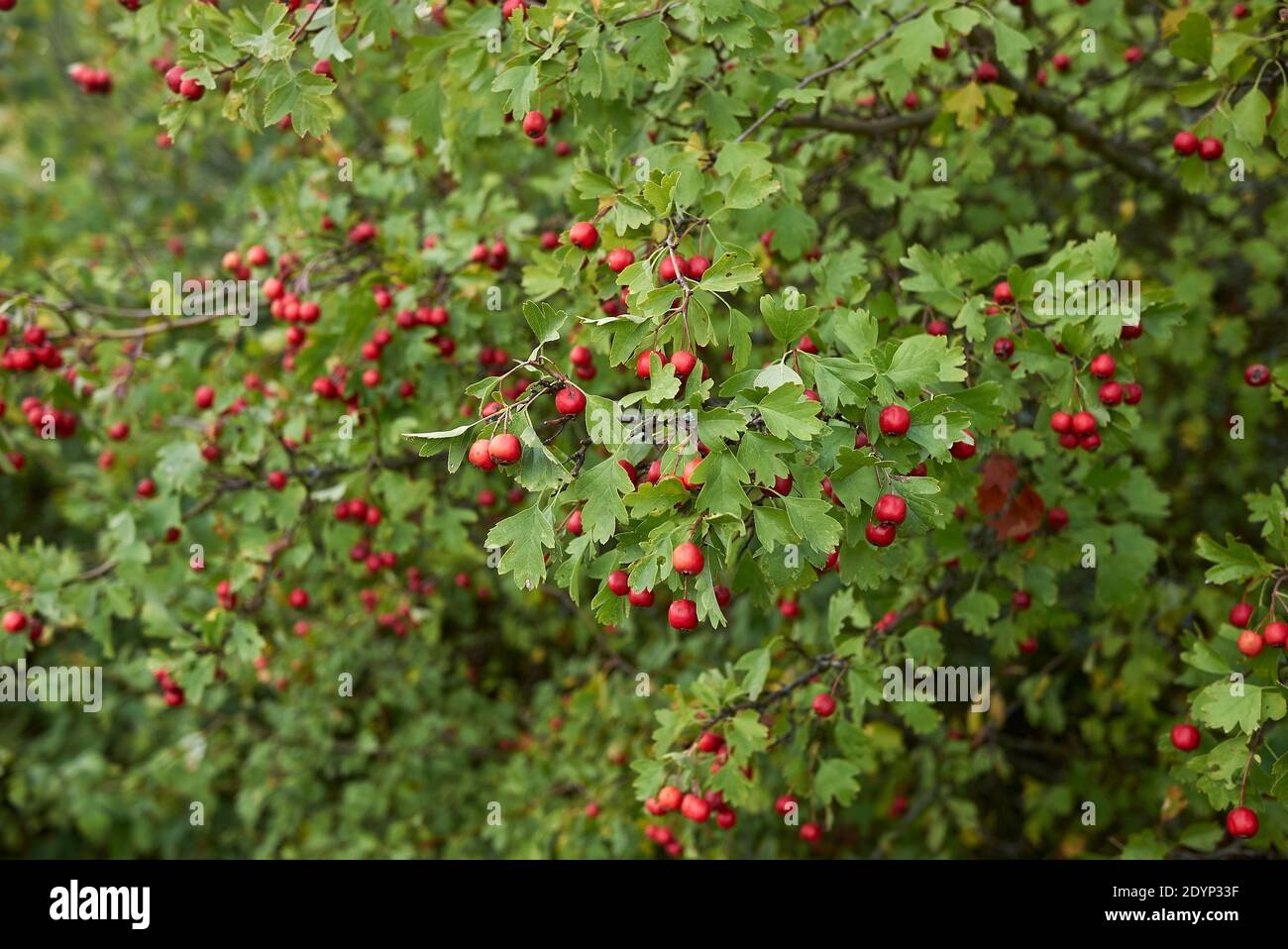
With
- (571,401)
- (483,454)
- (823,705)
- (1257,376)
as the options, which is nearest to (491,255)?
(571,401)

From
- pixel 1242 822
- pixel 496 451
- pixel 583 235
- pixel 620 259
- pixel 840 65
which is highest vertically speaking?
pixel 840 65

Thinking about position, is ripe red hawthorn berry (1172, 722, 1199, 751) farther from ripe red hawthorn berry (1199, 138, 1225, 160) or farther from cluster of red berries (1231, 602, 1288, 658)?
ripe red hawthorn berry (1199, 138, 1225, 160)

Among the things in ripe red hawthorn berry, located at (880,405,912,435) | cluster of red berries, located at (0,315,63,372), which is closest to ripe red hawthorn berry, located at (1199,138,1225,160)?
ripe red hawthorn berry, located at (880,405,912,435)

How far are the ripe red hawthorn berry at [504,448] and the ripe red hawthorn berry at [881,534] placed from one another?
0.75 m

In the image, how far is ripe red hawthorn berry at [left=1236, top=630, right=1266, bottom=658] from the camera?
2.36m

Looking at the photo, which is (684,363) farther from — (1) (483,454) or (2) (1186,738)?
(2) (1186,738)

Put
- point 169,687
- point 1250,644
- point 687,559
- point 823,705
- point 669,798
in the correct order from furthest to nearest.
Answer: point 169,687
point 823,705
point 669,798
point 1250,644
point 687,559

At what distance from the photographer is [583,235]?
7.81 ft

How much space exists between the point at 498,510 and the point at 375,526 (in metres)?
0.54

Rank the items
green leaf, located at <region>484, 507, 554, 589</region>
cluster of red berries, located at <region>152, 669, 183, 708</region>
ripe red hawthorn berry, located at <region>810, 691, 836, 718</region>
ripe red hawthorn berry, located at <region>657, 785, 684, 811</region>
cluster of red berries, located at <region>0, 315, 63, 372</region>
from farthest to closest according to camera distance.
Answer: cluster of red berries, located at <region>0, 315, 63, 372</region>
cluster of red berries, located at <region>152, 669, 183, 708</region>
ripe red hawthorn berry, located at <region>810, 691, 836, 718</region>
ripe red hawthorn berry, located at <region>657, 785, 684, 811</region>
green leaf, located at <region>484, 507, 554, 589</region>

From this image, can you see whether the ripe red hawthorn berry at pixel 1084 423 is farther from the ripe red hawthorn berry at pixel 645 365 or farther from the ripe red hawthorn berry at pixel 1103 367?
the ripe red hawthorn berry at pixel 645 365

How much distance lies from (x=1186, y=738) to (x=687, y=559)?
1.79 m
